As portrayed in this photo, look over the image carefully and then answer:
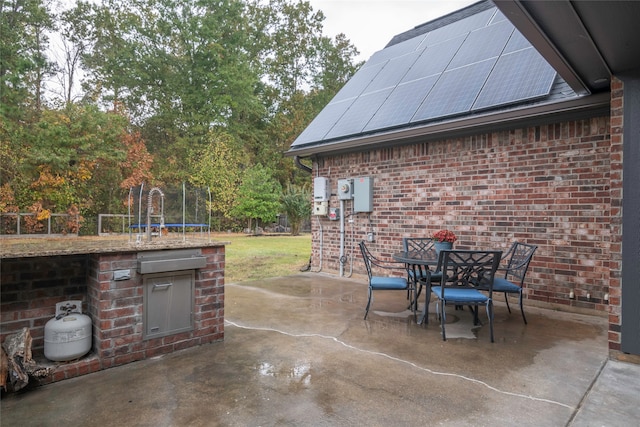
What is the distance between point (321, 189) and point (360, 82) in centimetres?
294

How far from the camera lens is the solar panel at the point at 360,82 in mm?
7801

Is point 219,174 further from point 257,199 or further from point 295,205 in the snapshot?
point 295,205

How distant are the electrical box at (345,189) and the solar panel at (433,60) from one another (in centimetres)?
228

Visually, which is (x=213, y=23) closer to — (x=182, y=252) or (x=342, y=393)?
(x=182, y=252)

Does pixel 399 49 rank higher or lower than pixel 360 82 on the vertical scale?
higher

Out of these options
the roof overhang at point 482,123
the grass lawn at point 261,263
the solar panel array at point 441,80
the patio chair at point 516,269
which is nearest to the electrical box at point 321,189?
the roof overhang at point 482,123

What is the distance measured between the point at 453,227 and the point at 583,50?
9.50ft

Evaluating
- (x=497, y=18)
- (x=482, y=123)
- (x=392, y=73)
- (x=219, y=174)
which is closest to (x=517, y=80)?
(x=482, y=123)

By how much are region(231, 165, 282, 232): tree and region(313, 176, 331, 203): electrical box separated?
9.70 meters

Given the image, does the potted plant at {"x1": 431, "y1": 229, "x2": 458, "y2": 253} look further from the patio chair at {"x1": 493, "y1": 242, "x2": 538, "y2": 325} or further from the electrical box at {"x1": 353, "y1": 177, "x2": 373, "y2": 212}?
the electrical box at {"x1": 353, "y1": 177, "x2": 373, "y2": 212}

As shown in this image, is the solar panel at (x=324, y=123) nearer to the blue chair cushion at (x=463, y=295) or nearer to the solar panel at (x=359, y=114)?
the solar panel at (x=359, y=114)

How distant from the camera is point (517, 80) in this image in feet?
15.8

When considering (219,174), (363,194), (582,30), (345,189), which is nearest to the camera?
(582,30)

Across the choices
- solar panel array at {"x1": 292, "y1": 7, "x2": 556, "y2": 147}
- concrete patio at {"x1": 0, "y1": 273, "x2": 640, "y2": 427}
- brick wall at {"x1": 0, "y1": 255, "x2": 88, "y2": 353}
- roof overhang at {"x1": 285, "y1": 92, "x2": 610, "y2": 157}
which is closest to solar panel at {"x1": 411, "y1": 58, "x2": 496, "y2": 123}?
solar panel array at {"x1": 292, "y1": 7, "x2": 556, "y2": 147}
